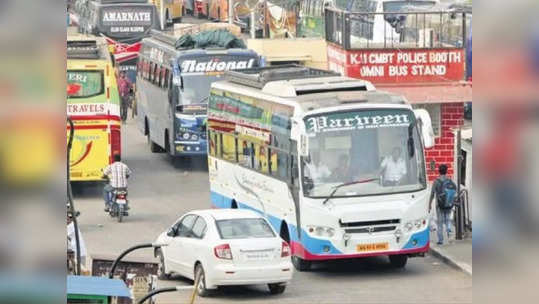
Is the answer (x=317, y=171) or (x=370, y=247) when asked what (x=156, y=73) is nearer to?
(x=317, y=171)

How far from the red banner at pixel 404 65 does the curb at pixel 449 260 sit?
6483 mm

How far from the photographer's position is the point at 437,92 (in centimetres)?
2867

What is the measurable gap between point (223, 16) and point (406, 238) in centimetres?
4778

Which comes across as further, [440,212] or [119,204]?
[119,204]

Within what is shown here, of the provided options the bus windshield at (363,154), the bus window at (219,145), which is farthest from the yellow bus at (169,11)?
the bus windshield at (363,154)

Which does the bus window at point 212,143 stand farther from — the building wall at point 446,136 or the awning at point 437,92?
the building wall at point 446,136

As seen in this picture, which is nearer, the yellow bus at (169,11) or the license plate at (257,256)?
the license plate at (257,256)

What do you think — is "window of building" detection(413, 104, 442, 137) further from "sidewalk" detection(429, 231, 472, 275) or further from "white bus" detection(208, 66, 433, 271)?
"white bus" detection(208, 66, 433, 271)

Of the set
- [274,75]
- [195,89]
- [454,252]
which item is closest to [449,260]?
[454,252]

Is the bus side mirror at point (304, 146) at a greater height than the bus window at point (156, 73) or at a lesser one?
greater

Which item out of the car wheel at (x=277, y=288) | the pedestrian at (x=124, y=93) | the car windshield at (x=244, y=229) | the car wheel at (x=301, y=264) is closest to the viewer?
the car windshield at (x=244, y=229)

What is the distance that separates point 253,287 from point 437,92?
8.67 metres

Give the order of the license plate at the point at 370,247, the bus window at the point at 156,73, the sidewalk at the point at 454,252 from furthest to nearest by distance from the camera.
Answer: the bus window at the point at 156,73
the sidewalk at the point at 454,252
the license plate at the point at 370,247

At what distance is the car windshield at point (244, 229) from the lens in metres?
19.6
